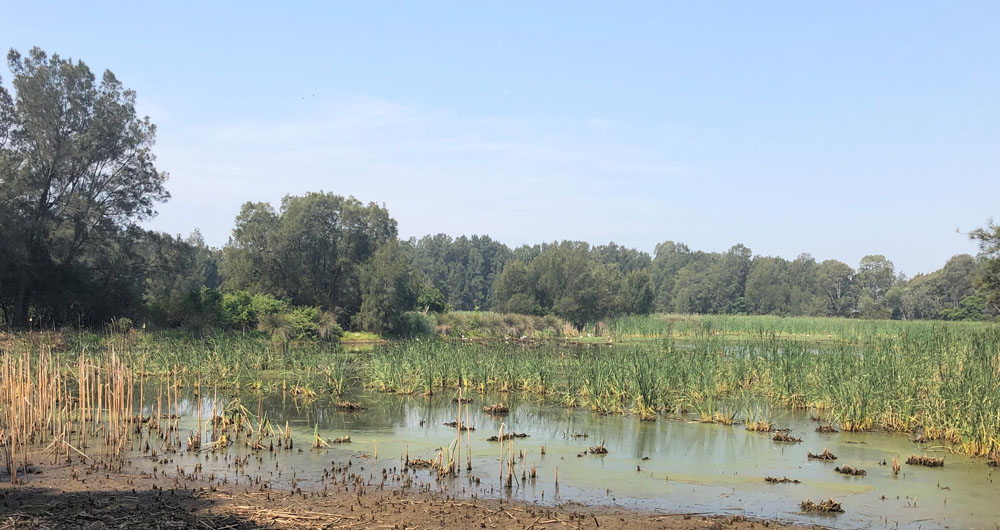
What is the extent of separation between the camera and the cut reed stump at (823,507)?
8883 mm

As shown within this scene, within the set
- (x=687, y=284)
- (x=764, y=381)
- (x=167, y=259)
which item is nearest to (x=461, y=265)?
(x=687, y=284)

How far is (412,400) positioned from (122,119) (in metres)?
26.3

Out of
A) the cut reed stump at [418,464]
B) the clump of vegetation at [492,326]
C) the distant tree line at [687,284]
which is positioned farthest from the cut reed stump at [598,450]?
the distant tree line at [687,284]

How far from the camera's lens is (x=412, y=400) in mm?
18828

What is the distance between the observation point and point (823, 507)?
8.91m

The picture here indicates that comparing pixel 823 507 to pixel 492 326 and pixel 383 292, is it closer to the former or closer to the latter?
pixel 383 292

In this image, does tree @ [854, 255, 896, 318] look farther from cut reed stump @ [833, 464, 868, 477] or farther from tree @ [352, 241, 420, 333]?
cut reed stump @ [833, 464, 868, 477]

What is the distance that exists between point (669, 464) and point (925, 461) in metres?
3.88

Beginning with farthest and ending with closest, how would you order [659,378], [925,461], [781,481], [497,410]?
[659,378]
[497,410]
[925,461]
[781,481]

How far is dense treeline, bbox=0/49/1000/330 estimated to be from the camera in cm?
3266

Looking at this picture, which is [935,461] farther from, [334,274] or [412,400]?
[334,274]

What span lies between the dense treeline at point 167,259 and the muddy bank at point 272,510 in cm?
2377

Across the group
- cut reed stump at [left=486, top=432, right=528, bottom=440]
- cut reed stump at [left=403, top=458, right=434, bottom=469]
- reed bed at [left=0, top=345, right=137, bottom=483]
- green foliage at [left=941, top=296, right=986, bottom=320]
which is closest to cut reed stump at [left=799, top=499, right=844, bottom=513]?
cut reed stump at [left=403, top=458, right=434, bottom=469]

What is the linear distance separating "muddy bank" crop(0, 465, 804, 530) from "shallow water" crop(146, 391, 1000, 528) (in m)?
0.68
